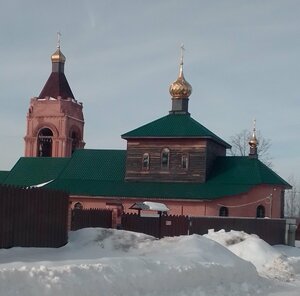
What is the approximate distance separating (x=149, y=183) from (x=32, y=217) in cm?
3038

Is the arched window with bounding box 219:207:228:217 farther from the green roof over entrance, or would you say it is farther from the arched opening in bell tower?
the arched opening in bell tower

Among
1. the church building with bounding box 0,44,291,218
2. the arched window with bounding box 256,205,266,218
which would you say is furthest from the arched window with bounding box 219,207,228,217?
the arched window with bounding box 256,205,266,218

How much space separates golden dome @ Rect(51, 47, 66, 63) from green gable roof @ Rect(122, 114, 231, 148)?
16.8 metres

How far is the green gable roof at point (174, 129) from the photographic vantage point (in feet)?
150

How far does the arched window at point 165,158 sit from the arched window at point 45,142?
54.3ft

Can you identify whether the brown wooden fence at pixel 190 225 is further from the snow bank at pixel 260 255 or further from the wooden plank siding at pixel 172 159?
the wooden plank siding at pixel 172 159

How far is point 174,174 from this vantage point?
46.1 meters

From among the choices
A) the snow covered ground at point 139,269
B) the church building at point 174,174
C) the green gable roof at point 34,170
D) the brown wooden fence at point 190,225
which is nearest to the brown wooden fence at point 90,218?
the brown wooden fence at point 190,225

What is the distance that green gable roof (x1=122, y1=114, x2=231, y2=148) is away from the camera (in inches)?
1799

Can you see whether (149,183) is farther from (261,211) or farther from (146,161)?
(261,211)

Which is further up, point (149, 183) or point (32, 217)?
point (149, 183)

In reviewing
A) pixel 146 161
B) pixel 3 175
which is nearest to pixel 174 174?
pixel 146 161

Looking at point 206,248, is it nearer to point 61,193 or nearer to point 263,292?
point 263,292

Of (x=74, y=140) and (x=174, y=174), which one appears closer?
(x=174, y=174)
